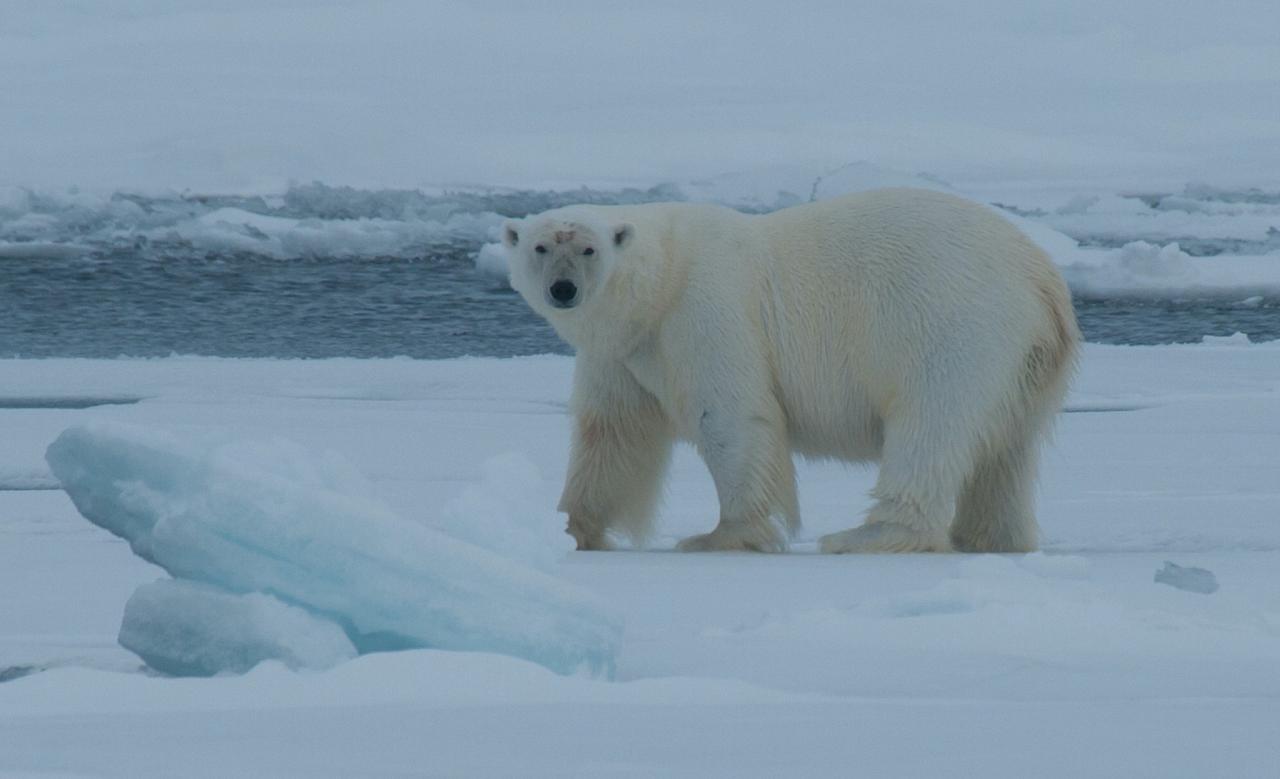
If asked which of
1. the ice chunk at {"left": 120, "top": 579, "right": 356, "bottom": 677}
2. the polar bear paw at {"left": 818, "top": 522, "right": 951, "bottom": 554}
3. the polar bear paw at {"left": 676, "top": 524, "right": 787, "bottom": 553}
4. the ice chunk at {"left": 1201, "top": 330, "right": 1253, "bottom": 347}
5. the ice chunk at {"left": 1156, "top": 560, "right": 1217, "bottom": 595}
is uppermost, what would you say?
the ice chunk at {"left": 120, "top": 579, "right": 356, "bottom": 677}

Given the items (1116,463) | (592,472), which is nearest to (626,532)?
(592,472)

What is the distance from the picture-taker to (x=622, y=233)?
14.6ft

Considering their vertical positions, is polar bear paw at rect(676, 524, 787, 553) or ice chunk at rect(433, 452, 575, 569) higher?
ice chunk at rect(433, 452, 575, 569)

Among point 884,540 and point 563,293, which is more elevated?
point 563,293

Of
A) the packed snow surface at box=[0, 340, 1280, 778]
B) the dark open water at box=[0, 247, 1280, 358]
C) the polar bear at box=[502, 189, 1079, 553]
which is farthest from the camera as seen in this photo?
the dark open water at box=[0, 247, 1280, 358]

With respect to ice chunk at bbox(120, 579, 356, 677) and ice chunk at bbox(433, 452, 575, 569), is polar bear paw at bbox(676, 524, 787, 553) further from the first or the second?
ice chunk at bbox(120, 579, 356, 677)

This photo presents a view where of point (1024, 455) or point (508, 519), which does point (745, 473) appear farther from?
point (508, 519)

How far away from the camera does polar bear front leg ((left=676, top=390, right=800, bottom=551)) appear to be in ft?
14.6

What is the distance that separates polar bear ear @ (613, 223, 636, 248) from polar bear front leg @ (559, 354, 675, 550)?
0.37m

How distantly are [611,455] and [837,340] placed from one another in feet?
2.16

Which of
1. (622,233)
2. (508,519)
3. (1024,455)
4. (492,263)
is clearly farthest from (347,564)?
(492,263)

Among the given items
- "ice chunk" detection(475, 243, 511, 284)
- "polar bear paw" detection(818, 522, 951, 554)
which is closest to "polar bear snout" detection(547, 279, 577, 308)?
"polar bear paw" detection(818, 522, 951, 554)

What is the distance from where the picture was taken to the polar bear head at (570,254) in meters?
4.40

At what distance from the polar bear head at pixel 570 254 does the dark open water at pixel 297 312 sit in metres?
6.59
